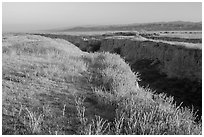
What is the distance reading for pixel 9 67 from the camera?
436 inches

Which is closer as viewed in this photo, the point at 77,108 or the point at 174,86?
the point at 77,108

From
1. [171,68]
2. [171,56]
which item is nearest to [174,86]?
[171,68]

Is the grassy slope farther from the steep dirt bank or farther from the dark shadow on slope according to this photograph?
the dark shadow on slope

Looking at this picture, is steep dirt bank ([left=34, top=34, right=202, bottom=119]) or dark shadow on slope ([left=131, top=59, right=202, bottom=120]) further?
steep dirt bank ([left=34, top=34, right=202, bottom=119])

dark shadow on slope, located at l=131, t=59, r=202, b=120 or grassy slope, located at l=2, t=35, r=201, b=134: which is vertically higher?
grassy slope, located at l=2, t=35, r=201, b=134

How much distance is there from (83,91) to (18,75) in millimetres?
2484

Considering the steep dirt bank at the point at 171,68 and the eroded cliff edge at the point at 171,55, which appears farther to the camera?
the eroded cliff edge at the point at 171,55

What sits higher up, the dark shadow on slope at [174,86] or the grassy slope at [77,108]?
the grassy slope at [77,108]

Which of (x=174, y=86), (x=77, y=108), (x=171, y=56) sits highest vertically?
(x=77, y=108)

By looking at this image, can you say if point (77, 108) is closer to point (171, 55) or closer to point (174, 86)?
point (174, 86)

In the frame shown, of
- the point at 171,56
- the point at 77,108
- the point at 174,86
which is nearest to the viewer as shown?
the point at 77,108

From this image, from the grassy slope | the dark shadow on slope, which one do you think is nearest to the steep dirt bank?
the dark shadow on slope

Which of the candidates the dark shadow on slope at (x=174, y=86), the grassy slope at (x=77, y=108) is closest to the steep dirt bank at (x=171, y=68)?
the dark shadow on slope at (x=174, y=86)

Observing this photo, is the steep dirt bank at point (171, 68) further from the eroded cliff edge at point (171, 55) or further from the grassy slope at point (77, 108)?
the grassy slope at point (77, 108)
